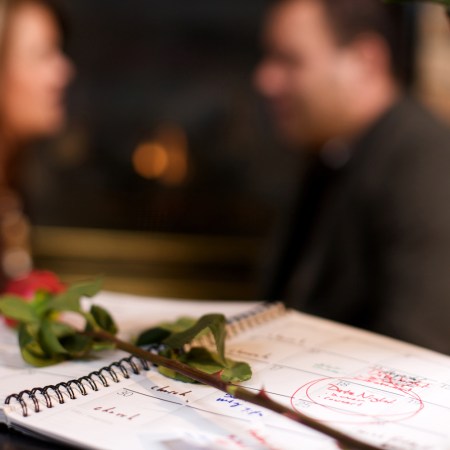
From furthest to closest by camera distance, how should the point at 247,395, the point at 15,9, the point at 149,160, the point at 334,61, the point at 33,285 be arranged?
the point at 149,160, the point at 15,9, the point at 334,61, the point at 33,285, the point at 247,395

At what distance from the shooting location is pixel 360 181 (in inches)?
47.3

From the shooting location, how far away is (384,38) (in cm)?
160

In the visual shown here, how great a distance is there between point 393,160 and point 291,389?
0.79 m

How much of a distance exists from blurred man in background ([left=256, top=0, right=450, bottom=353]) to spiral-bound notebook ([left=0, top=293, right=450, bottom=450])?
0.33m

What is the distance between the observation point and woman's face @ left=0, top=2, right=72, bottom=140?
69.7 inches

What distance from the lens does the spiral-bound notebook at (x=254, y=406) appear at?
15.4 inches

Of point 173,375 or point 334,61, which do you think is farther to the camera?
point 334,61

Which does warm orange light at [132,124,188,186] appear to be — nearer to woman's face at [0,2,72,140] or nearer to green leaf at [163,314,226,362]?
woman's face at [0,2,72,140]

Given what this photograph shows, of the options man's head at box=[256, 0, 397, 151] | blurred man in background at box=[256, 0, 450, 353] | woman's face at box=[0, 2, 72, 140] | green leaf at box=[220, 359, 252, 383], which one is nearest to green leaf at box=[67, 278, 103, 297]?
green leaf at box=[220, 359, 252, 383]

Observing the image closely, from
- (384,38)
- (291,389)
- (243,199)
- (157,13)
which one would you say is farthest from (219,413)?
(157,13)

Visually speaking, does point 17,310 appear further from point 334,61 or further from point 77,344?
point 334,61

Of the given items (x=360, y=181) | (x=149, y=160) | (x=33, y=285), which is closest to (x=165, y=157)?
→ (x=149, y=160)

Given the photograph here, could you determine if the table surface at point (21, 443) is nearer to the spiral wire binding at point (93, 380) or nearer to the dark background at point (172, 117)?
the spiral wire binding at point (93, 380)

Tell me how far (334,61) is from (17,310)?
3.95 ft
